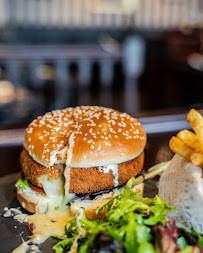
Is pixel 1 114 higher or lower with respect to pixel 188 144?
lower

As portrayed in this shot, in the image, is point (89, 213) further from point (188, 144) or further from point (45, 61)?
point (45, 61)

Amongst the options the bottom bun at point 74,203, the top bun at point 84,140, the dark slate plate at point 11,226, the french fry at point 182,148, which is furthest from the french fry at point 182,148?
the dark slate plate at point 11,226

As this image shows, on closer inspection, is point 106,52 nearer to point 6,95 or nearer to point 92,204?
point 6,95

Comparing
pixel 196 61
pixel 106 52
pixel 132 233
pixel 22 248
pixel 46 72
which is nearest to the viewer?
pixel 132 233

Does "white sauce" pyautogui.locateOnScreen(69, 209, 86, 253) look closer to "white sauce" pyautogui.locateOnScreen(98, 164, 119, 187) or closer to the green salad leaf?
the green salad leaf

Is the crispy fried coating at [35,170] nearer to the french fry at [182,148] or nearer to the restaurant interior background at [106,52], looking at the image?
the french fry at [182,148]

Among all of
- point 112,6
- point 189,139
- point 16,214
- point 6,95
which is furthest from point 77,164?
point 112,6

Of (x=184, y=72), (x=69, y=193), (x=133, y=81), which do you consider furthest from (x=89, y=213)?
(x=133, y=81)
